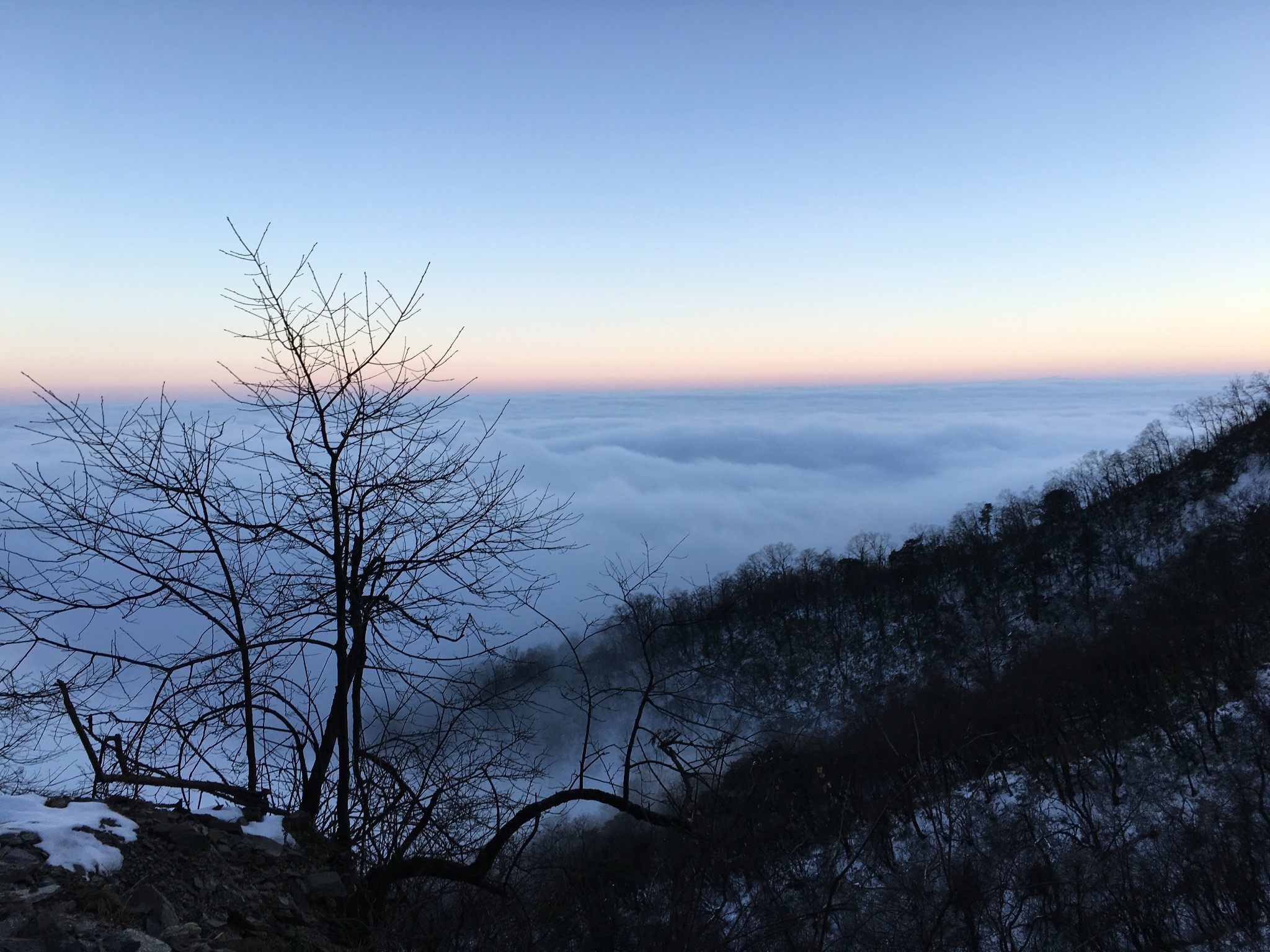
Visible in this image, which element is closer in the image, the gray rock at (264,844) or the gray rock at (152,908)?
the gray rock at (152,908)

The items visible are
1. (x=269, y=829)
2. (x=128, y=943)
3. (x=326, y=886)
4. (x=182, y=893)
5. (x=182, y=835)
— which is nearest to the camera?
(x=128, y=943)

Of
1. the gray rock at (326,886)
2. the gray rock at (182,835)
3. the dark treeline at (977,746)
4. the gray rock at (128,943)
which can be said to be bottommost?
the dark treeline at (977,746)

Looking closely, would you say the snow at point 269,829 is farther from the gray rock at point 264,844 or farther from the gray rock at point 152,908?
the gray rock at point 152,908

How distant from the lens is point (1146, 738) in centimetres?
3556

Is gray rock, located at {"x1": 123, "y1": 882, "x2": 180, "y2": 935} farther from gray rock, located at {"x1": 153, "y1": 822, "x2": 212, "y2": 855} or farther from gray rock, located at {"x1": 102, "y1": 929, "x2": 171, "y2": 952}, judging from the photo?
gray rock, located at {"x1": 153, "y1": 822, "x2": 212, "y2": 855}

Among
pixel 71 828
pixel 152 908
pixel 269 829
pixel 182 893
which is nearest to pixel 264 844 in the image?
pixel 269 829

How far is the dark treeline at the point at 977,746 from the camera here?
5.00m

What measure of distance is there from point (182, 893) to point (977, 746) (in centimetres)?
4434

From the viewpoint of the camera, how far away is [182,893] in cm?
391

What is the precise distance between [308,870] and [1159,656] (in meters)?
50.0

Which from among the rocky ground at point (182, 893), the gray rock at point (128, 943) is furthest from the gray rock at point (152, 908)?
the gray rock at point (128, 943)

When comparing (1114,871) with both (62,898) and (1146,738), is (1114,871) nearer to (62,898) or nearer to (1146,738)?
(1146,738)

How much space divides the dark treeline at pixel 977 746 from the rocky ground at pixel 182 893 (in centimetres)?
60

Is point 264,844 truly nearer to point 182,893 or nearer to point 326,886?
point 326,886
